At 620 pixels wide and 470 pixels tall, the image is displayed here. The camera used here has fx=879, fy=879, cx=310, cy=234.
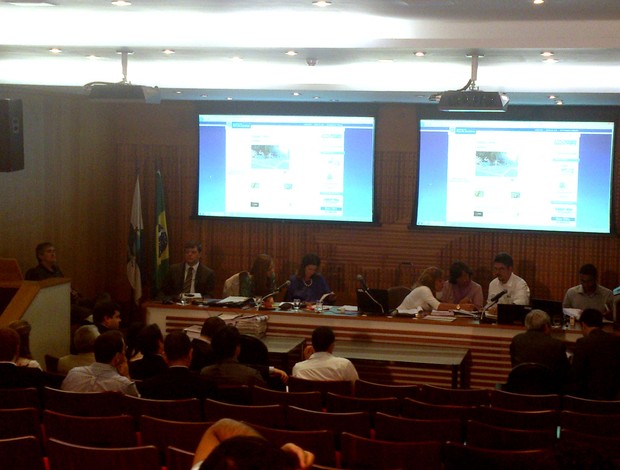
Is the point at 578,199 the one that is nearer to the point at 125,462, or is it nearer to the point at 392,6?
the point at 392,6

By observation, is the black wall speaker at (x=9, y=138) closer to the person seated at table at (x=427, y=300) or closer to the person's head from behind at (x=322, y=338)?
the person's head from behind at (x=322, y=338)

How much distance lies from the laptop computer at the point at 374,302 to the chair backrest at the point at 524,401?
109 inches

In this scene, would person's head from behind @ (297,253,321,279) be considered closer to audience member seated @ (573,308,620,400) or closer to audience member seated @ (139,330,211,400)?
audience member seated @ (573,308,620,400)

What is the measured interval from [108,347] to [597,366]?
3.51 m

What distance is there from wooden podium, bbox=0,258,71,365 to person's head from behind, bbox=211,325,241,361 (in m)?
2.01

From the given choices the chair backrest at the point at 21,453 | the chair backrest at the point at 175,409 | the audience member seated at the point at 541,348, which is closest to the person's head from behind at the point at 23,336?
the chair backrest at the point at 175,409

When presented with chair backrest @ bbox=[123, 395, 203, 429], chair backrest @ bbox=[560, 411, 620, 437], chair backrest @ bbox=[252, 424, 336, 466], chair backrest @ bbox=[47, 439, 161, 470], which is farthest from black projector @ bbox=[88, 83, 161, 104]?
chair backrest @ bbox=[560, 411, 620, 437]

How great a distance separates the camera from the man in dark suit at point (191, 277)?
991 cm

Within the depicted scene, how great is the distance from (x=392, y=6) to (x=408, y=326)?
3041 mm

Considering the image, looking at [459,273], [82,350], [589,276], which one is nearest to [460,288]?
[459,273]

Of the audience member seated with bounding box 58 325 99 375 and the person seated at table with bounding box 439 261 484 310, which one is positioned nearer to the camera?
the audience member seated with bounding box 58 325 99 375

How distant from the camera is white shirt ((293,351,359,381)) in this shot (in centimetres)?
612

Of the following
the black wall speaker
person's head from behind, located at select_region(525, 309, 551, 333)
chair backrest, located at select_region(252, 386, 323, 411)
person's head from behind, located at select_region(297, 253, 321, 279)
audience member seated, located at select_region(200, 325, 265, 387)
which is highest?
the black wall speaker

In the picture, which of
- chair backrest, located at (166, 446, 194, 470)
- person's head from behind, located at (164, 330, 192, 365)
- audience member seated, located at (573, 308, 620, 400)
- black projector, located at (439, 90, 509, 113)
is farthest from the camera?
black projector, located at (439, 90, 509, 113)
